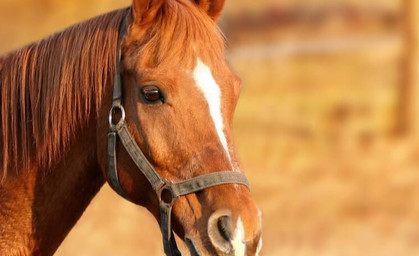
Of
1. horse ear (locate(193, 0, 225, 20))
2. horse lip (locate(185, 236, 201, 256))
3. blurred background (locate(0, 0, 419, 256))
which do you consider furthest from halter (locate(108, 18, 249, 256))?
blurred background (locate(0, 0, 419, 256))

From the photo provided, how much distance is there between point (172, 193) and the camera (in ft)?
11.9

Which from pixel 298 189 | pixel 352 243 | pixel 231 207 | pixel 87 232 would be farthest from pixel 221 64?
pixel 298 189

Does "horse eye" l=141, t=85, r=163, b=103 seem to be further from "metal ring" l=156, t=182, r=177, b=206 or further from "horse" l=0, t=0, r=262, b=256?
"metal ring" l=156, t=182, r=177, b=206

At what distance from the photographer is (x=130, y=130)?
147 inches

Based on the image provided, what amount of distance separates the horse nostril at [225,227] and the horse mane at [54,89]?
2.40 ft

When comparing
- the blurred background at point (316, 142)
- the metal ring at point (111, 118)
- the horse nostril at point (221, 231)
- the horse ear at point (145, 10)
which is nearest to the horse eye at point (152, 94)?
the metal ring at point (111, 118)

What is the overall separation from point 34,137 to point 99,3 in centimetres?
711

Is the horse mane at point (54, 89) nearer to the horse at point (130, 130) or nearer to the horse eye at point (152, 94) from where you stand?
the horse at point (130, 130)

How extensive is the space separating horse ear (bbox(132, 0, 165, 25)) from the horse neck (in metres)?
0.48

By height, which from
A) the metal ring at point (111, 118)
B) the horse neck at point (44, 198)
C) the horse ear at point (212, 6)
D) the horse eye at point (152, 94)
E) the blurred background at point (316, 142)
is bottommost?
the blurred background at point (316, 142)

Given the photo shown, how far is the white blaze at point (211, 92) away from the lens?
363 centimetres

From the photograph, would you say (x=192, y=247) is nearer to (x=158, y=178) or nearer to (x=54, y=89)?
(x=158, y=178)

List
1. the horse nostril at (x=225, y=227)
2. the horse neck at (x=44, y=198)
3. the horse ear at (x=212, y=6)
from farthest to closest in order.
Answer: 1. the horse ear at (x=212, y=6)
2. the horse neck at (x=44, y=198)
3. the horse nostril at (x=225, y=227)

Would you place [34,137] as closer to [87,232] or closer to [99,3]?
[87,232]
